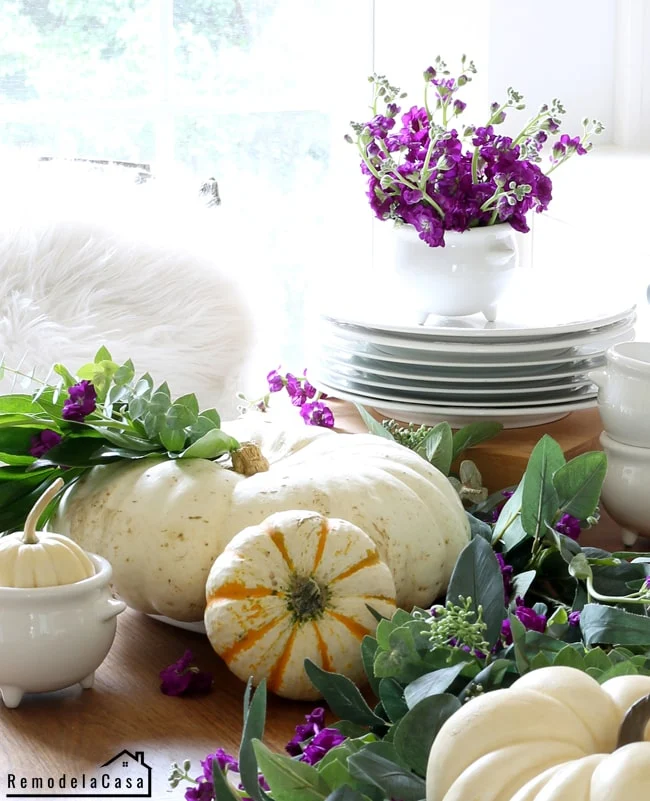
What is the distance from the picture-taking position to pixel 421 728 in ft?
1.58

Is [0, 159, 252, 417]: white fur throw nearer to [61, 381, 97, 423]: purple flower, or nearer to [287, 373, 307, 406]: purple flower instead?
[287, 373, 307, 406]: purple flower

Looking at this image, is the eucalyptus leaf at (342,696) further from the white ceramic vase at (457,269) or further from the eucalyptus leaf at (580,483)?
the white ceramic vase at (457,269)

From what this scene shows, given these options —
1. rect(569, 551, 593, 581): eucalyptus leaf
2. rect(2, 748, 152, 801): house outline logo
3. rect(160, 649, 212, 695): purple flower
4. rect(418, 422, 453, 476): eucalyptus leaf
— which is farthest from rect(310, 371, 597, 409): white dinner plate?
rect(2, 748, 152, 801): house outline logo

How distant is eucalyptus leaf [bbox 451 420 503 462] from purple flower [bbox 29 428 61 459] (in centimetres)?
37

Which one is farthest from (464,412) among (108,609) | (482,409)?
(108,609)

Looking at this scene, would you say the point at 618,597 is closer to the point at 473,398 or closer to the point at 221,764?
the point at 221,764

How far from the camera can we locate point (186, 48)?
108 inches

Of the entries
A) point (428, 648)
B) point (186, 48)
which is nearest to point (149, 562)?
point (428, 648)

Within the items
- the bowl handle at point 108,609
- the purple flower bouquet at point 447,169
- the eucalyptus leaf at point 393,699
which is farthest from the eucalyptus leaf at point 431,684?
the purple flower bouquet at point 447,169

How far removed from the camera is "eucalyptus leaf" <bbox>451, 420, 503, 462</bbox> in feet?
3.14

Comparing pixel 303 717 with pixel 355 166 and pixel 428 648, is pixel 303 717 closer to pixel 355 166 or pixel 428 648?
pixel 428 648

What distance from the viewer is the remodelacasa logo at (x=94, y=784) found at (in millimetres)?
549

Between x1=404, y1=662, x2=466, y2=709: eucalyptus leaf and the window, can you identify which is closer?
x1=404, y1=662, x2=466, y2=709: eucalyptus leaf

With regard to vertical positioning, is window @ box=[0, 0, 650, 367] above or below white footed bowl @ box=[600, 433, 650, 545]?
above
